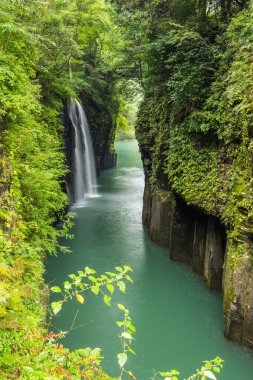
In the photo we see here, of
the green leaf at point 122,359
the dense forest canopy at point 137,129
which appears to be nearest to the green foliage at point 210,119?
the dense forest canopy at point 137,129

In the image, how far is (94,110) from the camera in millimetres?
29969

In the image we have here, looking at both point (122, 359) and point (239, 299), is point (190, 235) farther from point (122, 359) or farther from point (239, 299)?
point (122, 359)

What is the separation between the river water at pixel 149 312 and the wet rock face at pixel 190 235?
1.56 ft

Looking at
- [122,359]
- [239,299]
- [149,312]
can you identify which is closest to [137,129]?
[149,312]

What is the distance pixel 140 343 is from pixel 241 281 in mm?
3325

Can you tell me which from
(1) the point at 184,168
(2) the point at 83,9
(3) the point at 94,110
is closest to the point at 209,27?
(1) the point at 184,168

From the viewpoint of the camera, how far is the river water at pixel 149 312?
27.2 ft

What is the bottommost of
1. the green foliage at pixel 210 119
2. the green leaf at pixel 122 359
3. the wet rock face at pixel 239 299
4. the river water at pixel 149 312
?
the river water at pixel 149 312

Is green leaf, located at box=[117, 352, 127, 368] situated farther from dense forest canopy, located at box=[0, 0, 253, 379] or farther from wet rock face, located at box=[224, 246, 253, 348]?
wet rock face, located at box=[224, 246, 253, 348]

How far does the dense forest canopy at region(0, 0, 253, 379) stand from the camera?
4559 millimetres

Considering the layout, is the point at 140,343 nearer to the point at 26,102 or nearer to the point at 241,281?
the point at 241,281

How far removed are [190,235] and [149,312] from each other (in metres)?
3.81

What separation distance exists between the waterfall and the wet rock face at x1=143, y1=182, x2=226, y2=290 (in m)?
10.1

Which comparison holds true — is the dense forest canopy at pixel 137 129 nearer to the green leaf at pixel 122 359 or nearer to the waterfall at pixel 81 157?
the green leaf at pixel 122 359
